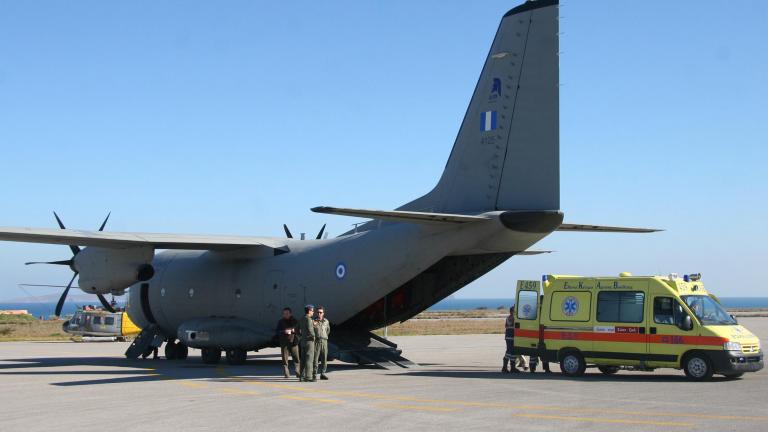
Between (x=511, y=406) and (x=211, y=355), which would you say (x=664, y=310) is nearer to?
(x=511, y=406)

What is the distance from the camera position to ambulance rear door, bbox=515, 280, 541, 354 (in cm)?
1866

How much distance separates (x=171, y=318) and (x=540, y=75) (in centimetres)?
1326

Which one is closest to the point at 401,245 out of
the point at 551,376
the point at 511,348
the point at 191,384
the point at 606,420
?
the point at 511,348

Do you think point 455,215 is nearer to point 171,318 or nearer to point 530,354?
point 530,354

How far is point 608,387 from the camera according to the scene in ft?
50.4

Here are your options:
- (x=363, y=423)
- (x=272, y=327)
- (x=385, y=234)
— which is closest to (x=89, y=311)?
(x=272, y=327)

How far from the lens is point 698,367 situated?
1647cm

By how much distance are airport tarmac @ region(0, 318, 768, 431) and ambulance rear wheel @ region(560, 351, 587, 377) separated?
0.99 feet

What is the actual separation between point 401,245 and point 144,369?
753cm

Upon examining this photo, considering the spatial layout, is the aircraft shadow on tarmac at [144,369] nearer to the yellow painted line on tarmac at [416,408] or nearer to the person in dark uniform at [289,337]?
the person in dark uniform at [289,337]

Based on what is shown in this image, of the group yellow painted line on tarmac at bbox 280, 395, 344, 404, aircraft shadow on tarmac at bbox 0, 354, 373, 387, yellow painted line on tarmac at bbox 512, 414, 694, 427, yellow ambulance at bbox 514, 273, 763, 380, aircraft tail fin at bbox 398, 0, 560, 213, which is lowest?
aircraft shadow on tarmac at bbox 0, 354, 373, 387

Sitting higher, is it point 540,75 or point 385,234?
point 540,75

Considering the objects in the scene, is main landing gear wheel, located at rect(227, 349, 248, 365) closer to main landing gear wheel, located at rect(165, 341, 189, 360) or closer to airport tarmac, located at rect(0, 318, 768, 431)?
airport tarmac, located at rect(0, 318, 768, 431)

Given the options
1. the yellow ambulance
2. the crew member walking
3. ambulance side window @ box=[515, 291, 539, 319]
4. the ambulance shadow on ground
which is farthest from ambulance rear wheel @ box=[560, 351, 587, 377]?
A: the crew member walking
